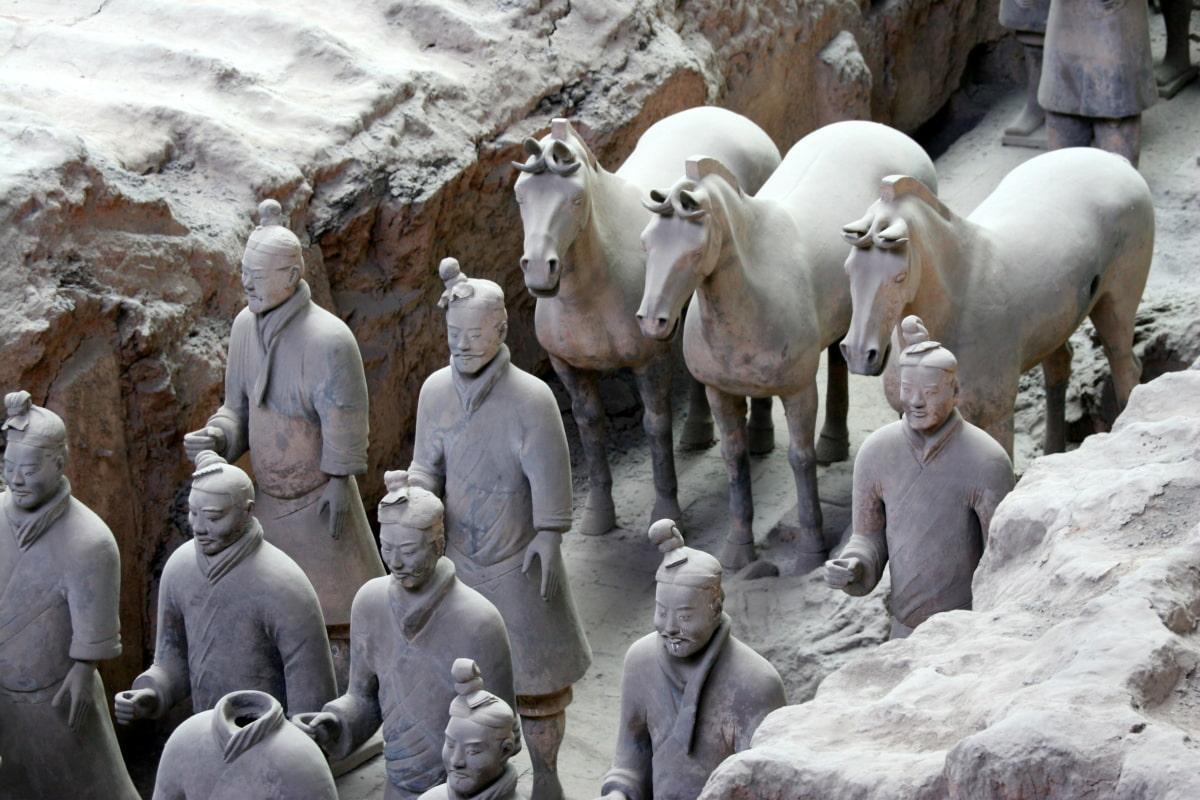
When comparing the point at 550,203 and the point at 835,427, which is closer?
the point at 550,203

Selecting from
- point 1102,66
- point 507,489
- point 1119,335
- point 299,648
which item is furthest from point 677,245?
point 1102,66

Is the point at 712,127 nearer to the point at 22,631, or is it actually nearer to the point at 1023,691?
the point at 22,631

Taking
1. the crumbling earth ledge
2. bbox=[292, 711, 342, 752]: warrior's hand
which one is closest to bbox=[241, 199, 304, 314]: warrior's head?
bbox=[292, 711, 342, 752]: warrior's hand

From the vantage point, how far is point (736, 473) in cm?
686

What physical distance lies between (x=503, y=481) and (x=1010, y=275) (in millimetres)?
1934

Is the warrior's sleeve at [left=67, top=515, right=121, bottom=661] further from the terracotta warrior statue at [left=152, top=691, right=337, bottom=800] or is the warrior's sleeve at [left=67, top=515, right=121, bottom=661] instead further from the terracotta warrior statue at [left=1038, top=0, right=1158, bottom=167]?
the terracotta warrior statue at [left=1038, top=0, right=1158, bottom=167]

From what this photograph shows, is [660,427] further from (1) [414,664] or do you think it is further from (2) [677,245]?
(1) [414,664]

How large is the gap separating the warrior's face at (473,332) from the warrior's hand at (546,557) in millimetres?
515

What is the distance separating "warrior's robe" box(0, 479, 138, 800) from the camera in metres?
4.87

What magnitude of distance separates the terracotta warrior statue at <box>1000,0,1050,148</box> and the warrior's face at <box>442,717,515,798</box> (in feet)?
20.7

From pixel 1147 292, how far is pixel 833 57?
2.48 meters

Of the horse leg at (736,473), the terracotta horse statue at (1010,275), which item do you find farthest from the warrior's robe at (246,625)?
the horse leg at (736,473)

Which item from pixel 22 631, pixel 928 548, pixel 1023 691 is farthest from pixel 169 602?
pixel 1023 691

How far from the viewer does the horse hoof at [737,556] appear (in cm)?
690
